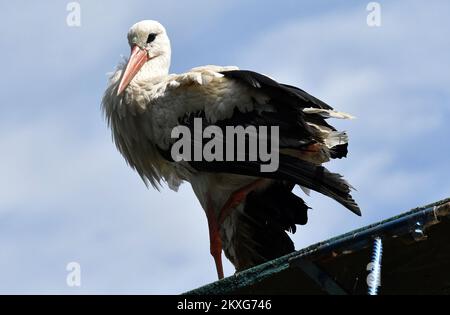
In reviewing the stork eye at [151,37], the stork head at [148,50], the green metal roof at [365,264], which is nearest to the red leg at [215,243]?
the stork head at [148,50]

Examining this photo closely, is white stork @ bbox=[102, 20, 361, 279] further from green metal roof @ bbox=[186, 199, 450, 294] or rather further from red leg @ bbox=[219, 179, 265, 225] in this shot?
green metal roof @ bbox=[186, 199, 450, 294]

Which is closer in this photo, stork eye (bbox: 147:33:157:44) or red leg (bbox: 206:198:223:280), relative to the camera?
red leg (bbox: 206:198:223:280)

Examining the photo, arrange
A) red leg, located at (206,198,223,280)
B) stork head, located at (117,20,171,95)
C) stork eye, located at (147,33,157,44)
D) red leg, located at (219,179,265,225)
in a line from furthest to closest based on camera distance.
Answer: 1. stork eye, located at (147,33,157,44)
2. stork head, located at (117,20,171,95)
3. red leg, located at (219,179,265,225)
4. red leg, located at (206,198,223,280)

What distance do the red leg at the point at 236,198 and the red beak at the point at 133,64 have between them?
1391 millimetres

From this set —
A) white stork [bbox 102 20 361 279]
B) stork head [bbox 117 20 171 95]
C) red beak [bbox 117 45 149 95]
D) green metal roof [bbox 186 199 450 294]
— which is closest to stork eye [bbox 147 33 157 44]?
stork head [bbox 117 20 171 95]

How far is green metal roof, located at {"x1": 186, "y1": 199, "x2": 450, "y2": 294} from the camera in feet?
15.9

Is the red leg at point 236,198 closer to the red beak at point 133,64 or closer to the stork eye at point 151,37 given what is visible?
the red beak at point 133,64

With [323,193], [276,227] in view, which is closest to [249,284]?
[323,193]

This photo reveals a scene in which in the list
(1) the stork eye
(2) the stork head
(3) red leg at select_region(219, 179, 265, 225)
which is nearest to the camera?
(3) red leg at select_region(219, 179, 265, 225)

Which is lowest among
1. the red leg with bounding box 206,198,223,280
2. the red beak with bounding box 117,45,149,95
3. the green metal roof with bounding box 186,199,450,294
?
the green metal roof with bounding box 186,199,450,294

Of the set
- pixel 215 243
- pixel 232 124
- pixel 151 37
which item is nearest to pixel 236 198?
pixel 215 243

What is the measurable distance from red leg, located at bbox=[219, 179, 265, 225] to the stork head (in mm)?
1453

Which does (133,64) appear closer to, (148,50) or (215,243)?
(148,50)

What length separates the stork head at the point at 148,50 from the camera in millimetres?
10180
